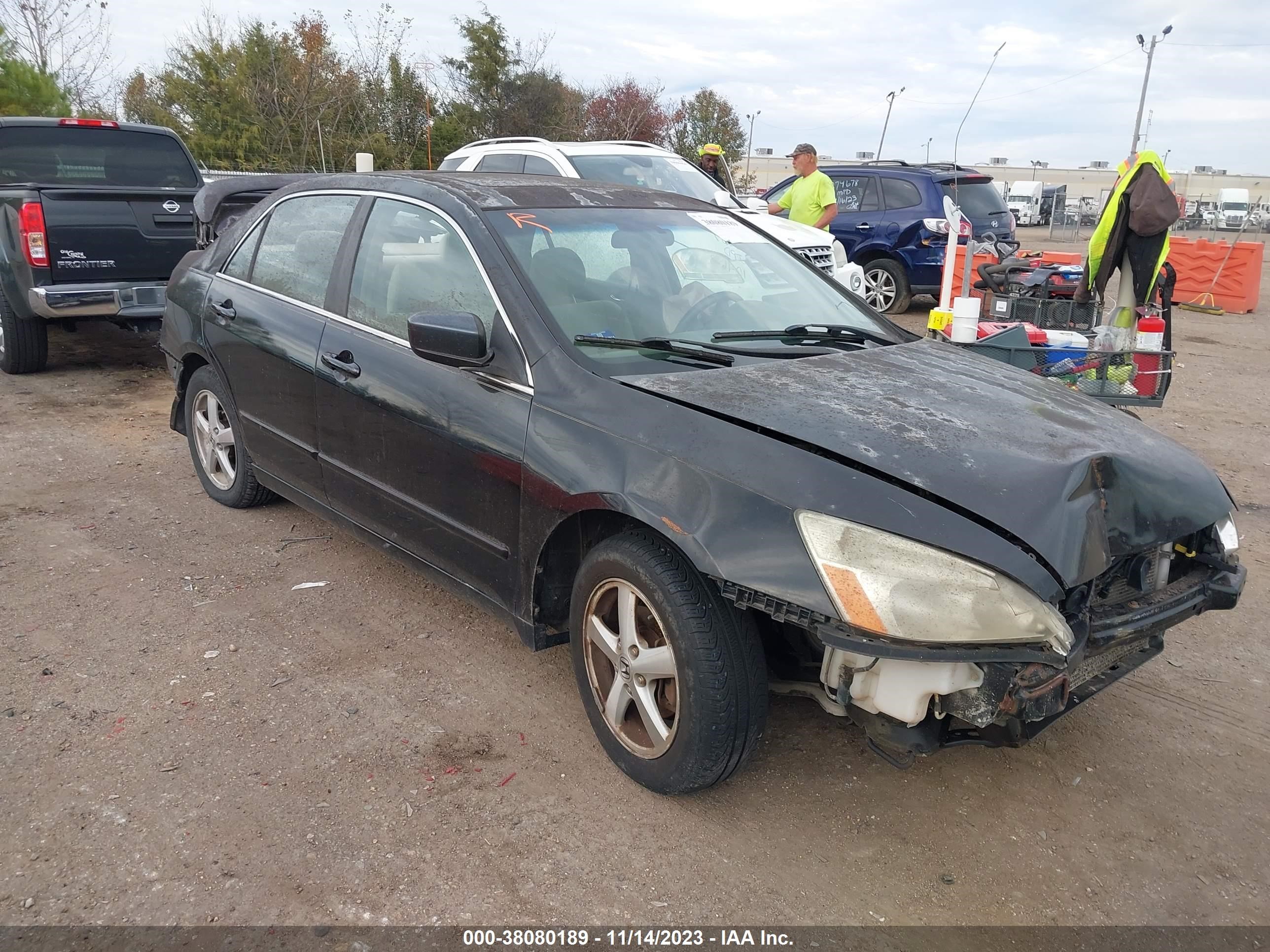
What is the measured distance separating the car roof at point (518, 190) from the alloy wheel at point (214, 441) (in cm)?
129

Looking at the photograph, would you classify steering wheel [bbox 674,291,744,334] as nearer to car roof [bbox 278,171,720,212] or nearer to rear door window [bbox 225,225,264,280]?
car roof [bbox 278,171,720,212]

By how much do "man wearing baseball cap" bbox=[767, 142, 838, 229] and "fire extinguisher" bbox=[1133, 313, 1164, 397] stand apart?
5.03 m

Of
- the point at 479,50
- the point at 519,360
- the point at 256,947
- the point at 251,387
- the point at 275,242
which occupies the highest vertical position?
the point at 479,50

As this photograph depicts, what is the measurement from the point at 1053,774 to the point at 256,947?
234 cm

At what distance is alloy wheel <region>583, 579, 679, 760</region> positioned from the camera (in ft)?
8.96

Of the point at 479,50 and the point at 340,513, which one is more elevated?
the point at 479,50

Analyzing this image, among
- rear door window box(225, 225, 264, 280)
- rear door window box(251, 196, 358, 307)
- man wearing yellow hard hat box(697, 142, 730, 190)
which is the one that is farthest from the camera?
man wearing yellow hard hat box(697, 142, 730, 190)

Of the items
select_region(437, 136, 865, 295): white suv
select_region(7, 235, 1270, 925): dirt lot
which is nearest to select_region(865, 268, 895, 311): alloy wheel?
select_region(437, 136, 865, 295): white suv

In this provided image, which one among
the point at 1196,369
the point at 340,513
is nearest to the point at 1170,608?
the point at 340,513

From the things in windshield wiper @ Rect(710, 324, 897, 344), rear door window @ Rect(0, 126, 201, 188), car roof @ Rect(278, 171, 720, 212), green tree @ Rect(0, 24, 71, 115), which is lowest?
windshield wiper @ Rect(710, 324, 897, 344)

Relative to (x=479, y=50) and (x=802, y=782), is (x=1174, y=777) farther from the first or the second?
(x=479, y=50)

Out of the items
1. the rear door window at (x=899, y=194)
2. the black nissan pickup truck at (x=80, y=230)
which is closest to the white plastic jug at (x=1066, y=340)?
the black nissan pickup truck at (x=80, y=230)

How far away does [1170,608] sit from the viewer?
2.72m

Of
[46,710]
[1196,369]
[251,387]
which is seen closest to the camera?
[46,710]
